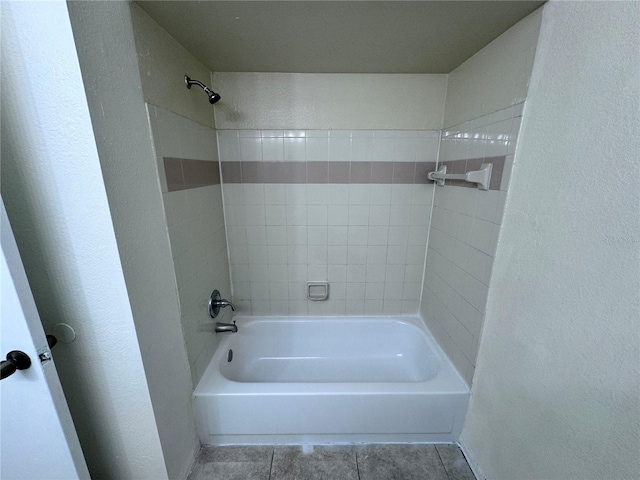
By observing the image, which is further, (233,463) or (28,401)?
(233,463)

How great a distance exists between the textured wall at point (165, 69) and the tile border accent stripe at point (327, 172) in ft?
1.19

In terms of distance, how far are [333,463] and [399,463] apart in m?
0.32

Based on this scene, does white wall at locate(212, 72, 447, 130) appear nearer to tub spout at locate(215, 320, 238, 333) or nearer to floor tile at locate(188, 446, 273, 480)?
tub spout at locate(215, 320, 238, 333)

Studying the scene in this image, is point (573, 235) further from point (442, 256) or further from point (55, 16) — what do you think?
point (55, 16)

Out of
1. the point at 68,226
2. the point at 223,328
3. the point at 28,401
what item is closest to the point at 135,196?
the point at 68,226

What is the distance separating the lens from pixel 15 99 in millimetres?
605

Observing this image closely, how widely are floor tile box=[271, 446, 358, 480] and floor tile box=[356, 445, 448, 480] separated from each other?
60mm

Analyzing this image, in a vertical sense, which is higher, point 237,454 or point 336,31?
point 336,31

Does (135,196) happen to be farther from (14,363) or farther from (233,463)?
(233,463)

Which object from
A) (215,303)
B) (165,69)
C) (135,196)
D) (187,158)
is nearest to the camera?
(135,196)

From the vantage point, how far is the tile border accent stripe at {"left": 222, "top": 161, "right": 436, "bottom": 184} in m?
1.57

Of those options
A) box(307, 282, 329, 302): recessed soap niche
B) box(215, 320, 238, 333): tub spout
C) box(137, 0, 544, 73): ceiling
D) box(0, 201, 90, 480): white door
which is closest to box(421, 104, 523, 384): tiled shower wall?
box(137, 0, 544, 73): ceiling

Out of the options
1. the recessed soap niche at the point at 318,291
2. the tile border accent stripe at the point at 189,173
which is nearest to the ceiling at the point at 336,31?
the tile border accent stripe at the point at 189,173

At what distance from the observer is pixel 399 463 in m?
1.20
